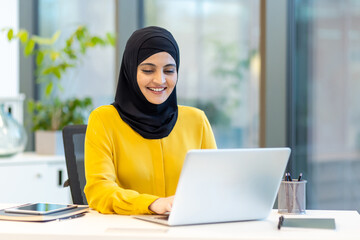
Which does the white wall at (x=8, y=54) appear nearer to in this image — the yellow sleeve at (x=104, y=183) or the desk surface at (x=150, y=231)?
the yellow sleeve at (x=104, y=183)

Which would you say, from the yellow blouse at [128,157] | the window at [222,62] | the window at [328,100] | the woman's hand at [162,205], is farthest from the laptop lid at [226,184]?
the window at [222,62]

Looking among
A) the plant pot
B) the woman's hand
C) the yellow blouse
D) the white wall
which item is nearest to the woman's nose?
the yellow blouse

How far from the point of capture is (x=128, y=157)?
195 cm

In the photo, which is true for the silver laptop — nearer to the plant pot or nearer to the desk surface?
the desk surface

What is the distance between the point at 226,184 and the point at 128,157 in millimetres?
540

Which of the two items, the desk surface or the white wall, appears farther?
the white wall

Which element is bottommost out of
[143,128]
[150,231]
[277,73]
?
[150,231]

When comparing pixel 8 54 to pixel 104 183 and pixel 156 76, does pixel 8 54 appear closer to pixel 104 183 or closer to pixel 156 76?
pixel 156 76

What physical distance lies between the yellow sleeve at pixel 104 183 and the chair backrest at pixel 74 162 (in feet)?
1.04

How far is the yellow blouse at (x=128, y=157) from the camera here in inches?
72.7

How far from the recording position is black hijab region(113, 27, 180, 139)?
1990 mm

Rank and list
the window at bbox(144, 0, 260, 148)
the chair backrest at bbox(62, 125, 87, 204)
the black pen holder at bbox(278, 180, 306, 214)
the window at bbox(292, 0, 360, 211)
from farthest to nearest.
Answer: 1. the window at bbox(144, 0, 260, 148)
2. the window at bbox(292, 0, 360, 211)
3. the chair backrest at bbox(62, 125, 87, 204)
4. the black pen holder at bbox(278, 180, 306, 214)

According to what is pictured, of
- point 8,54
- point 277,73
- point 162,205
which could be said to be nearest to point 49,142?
point 8,54

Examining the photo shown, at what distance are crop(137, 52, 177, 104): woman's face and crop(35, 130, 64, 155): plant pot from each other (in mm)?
1788
